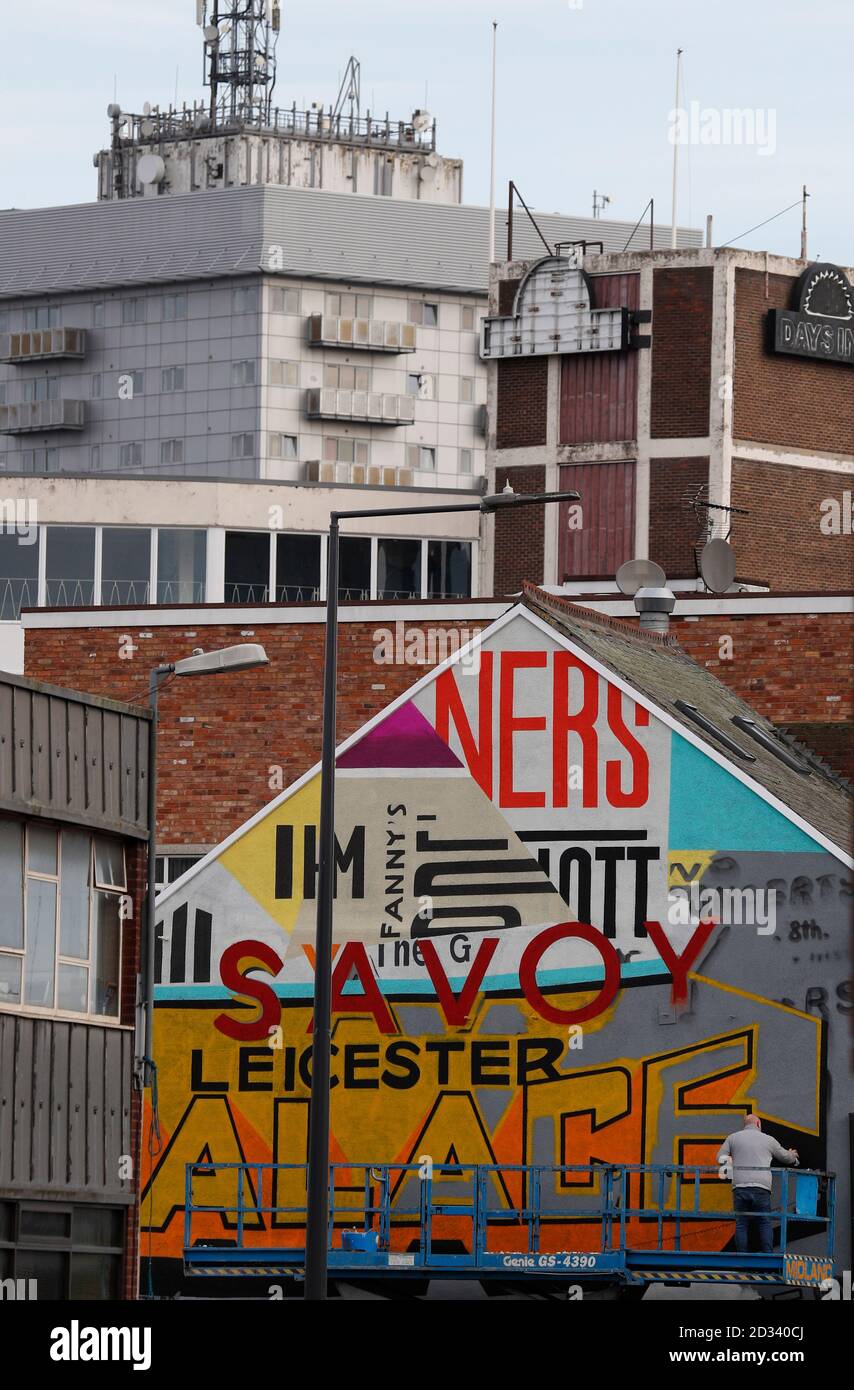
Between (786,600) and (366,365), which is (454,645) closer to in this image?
(786,600)

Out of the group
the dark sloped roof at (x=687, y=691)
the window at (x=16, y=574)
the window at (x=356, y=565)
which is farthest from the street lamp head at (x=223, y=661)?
the window at (x=356, y=565)

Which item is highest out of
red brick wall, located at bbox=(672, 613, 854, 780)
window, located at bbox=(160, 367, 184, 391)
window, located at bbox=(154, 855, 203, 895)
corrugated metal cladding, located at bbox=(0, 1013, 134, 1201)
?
window, located at bbox=(160, 367, 184, 391)

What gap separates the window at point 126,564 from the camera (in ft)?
248

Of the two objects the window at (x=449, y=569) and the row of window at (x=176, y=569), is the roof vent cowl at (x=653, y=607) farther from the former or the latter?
the window at (x=449, y=569)

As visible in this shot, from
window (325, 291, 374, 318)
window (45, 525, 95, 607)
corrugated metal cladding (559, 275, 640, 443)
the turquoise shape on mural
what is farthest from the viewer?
window (325, 291, 374, 318)

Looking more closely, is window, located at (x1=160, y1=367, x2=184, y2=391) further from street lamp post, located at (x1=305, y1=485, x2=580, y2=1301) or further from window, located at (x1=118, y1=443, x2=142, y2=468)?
street lamp post, located at (x1=305, y1=485, x2=580, y2=1301)

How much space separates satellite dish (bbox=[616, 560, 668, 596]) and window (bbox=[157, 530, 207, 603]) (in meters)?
23.7

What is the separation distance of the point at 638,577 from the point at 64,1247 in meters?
26.2

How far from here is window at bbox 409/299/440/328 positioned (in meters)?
120

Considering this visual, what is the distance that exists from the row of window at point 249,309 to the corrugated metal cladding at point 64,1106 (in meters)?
87.0

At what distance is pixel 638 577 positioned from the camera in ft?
176

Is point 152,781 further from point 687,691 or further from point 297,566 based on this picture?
point 297,566

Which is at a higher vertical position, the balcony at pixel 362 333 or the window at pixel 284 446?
the balcony at pixel 362 333

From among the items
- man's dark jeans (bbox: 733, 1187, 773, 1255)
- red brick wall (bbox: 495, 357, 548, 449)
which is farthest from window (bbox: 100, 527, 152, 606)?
man's dark jeans (bbox: 733, 1187, 773, 1255)
